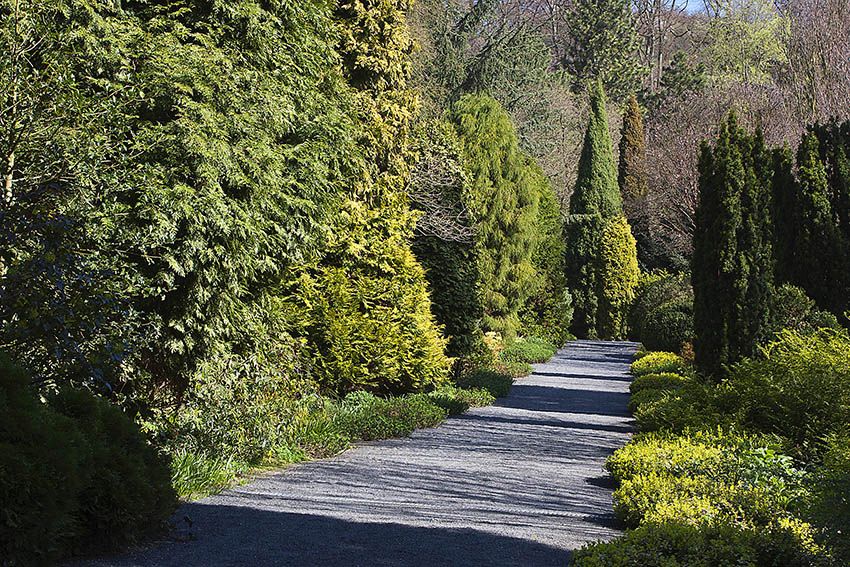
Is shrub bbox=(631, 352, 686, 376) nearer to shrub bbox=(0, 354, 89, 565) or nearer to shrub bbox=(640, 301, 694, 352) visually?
shrub bbox=(640, 301, 694, 352)

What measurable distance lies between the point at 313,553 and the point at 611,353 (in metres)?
25.3

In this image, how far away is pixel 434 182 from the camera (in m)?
17.6

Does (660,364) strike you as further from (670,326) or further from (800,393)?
(800,393)

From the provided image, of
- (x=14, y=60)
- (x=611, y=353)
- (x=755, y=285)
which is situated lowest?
(x=611, y=353)

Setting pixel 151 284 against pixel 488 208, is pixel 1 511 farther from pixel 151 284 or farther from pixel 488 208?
pixel 488 208

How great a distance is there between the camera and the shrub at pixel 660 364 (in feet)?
60.1

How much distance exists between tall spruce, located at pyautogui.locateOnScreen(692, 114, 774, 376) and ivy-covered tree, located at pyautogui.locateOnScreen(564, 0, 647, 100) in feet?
110

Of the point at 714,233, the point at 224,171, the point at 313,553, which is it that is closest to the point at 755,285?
the point at 714,233

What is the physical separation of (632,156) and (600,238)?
6091 mm

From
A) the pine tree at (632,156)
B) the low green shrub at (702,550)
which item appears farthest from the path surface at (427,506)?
the pine tree at (632,156)

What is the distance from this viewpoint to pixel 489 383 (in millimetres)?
17031

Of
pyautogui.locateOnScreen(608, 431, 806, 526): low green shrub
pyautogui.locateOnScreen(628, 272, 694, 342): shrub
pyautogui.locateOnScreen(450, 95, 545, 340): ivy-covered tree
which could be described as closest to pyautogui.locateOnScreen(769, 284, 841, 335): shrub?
pyautogui.locateOnScreen(608, 431, 806, 526): low green shrub

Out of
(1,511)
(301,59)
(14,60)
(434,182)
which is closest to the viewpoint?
(1,511)

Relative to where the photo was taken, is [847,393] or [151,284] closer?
[151,284]
